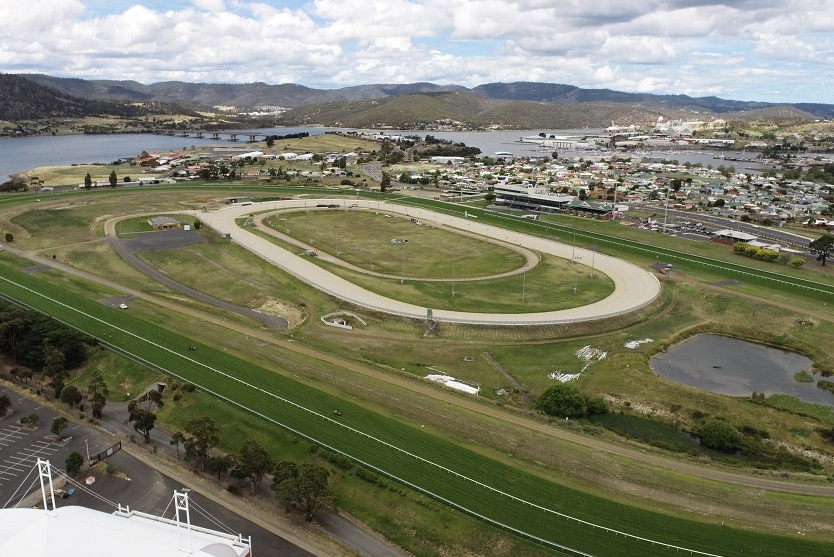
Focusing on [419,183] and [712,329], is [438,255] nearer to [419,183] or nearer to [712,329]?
[712,329]

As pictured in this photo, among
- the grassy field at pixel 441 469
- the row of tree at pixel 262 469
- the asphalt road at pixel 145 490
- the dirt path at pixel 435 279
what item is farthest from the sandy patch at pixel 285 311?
the row of tree at pixel 262 469

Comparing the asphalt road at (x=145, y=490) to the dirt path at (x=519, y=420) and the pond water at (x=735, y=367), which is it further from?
the pond water at (x=735, y=367)

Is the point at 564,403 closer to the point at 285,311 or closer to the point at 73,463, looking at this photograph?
the point at 285,311

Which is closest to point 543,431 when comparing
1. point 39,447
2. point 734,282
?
point 39,447

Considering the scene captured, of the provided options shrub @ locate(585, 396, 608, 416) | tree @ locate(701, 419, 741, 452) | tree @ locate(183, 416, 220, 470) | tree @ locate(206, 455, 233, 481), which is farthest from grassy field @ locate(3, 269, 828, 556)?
shrub @ locate(585, 396, 608, 416)

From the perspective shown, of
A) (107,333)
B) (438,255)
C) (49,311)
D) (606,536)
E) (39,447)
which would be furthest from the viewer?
(438,255)

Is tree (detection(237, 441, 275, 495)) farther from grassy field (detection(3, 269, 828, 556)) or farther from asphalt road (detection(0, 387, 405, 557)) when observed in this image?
grassy field (detection(3, 269, 828, 556))
